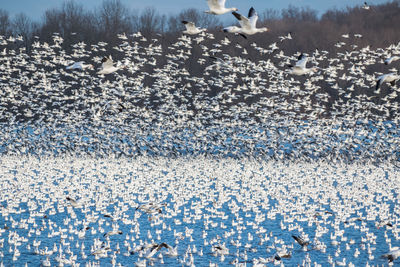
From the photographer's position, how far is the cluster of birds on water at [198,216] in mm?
21359

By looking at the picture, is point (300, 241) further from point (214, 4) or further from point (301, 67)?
point (214, 4)

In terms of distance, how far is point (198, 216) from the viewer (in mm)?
27422

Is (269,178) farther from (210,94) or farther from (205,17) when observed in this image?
(205,17)

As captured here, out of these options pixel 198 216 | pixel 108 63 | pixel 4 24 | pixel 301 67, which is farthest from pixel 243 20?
pixel 4 24

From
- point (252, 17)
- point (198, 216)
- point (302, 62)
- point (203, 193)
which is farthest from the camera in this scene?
point (203, 193)

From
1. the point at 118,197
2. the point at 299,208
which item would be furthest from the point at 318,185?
the point at 118,197

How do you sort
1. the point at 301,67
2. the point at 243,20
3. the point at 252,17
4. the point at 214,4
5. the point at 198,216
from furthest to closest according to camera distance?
the point at 198,216
the point at 301,67
the point at 252,17
the point at 243,20
the point at 214,4

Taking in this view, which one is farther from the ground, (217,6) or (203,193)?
(217,6)

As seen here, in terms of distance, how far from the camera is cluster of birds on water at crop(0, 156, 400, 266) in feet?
70.1

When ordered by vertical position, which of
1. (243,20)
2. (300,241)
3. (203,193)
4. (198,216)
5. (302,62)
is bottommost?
(203,193)

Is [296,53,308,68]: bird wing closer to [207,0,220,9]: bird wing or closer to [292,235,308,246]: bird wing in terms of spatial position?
[207,0,220,9]: bird wing

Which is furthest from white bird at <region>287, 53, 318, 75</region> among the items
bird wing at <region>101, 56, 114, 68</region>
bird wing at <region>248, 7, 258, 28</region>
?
bird wing at <region>101, 56, 114, 68</region>

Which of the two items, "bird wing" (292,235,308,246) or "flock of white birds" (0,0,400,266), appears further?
"flock of white birds" (0,0,400,266)

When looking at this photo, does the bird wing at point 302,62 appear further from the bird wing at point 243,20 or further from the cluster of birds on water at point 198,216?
the cluster of birds on water at point 198,216
